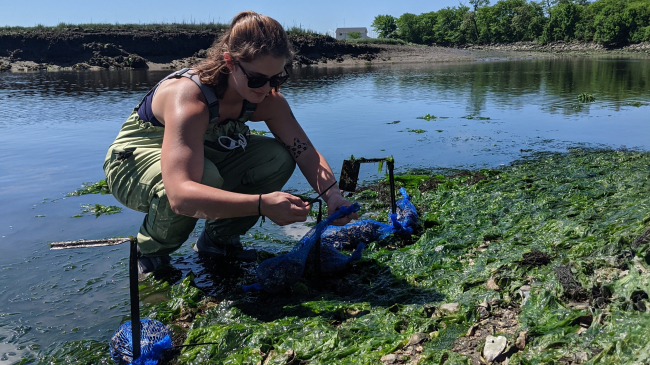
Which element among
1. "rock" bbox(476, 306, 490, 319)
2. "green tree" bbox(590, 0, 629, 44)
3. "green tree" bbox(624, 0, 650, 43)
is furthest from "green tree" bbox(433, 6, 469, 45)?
"rock" bbox(476, 306, 490, 319)

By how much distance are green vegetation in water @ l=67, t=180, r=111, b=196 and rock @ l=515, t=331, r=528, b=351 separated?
16.3 feet

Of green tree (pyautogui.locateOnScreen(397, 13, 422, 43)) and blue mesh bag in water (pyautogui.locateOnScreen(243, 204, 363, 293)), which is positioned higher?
green tree (pyautogui.locateOnScreen(397, 13, 422, 43))

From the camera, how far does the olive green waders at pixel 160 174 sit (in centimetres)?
329

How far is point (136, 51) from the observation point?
36531 mm

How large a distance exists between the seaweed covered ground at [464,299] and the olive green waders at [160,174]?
12.8 inches

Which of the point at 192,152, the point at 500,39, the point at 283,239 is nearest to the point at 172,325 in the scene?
the point at 192,152

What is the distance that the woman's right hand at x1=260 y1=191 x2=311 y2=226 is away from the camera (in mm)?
2588

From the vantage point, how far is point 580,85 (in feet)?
55.8

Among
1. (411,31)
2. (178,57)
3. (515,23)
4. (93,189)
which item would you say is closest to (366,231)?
(93,189)

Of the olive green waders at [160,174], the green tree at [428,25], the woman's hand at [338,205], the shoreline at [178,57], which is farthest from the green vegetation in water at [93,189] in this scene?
the green tree at [428,25]

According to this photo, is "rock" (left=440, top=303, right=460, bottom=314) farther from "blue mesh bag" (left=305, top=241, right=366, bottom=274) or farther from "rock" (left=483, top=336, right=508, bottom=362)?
"blue mesh bag" (left=305, top=241, right=366, bottom=274)

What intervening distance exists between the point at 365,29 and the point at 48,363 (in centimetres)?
10222

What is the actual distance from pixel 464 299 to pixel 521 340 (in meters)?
0.55

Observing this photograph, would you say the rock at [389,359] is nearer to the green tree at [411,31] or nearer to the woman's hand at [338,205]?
the woman's hand at [338,205]
